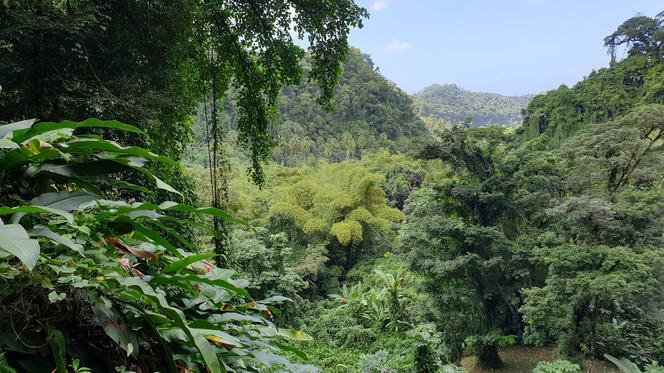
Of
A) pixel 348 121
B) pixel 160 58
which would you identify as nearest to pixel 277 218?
pixel 160 58

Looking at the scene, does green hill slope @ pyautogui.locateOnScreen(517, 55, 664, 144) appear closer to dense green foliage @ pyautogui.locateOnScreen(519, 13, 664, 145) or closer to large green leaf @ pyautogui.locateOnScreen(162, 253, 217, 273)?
dense green foliage @ pyautogui.locateOnScreen(519, 13, 664, 145)

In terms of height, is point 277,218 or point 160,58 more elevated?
point 160,58

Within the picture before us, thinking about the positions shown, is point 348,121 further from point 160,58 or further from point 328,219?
point 160,58

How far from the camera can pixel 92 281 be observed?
0.78 metres

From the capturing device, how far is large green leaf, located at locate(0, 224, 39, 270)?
1.93ft

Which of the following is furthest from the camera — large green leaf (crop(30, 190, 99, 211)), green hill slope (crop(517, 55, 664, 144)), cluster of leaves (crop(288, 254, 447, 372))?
green hill slope (crop(517, 55, 664, 144))

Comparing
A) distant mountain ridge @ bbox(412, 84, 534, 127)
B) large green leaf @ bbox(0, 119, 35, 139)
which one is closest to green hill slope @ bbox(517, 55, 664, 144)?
large green leaf @ bbox(0, 119, 35, 139)

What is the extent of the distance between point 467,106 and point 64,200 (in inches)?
3066

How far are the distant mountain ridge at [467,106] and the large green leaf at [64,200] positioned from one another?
2040 inches

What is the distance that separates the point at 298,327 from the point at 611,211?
21.6 feet

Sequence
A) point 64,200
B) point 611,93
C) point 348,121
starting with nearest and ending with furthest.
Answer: point 64,200
point 611,93
point 348,121

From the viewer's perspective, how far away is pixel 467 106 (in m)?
73.9

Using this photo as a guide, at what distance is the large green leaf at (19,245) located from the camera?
588mm

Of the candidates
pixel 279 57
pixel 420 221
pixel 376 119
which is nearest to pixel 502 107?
pixel 376 119
